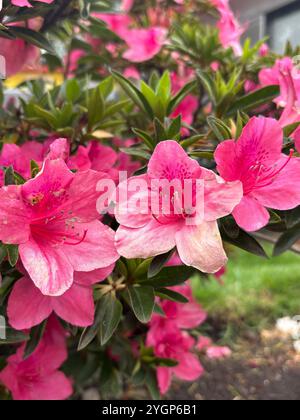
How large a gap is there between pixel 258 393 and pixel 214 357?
26 cm

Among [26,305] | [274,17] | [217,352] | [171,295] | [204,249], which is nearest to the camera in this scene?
[204,249]

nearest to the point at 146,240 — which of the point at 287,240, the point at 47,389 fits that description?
the point at 287,240

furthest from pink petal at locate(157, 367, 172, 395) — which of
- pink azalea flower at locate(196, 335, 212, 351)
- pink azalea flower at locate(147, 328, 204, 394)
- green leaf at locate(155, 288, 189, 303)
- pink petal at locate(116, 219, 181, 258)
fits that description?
pink azalea flower at locate(196, 335, 212, 351)

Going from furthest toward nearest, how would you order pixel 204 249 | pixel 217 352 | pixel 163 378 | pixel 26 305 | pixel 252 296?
1. pixel 252 296
2. pixel 217 352
3. pixel 163 378
4. pixel 26 305
5. pixel 204 249

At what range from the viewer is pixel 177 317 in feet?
3.80

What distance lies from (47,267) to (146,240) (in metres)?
0.12

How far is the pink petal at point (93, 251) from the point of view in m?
0.63

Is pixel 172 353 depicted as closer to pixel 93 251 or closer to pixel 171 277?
pixel 171 277

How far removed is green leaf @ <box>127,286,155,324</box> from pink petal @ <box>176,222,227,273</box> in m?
0.15

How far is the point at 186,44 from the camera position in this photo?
1198 millimetres
